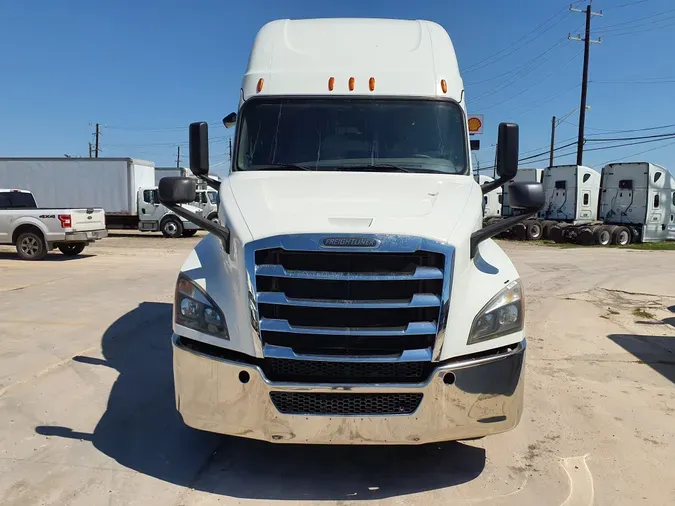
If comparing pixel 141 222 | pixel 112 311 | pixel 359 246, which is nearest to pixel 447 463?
pixel 359 246

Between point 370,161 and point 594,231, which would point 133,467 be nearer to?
point 370,161

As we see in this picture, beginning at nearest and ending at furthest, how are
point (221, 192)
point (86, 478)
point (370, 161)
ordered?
point (86, 478) → point (221, 192) → point (370, 161)

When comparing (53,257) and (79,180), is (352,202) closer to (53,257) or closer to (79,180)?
(53,257)

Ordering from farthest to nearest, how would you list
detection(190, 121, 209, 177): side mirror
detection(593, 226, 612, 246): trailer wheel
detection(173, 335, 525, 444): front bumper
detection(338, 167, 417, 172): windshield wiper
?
detection(593, 226, 612, 246): trailer wheel < detection(190, 121, 209, 177): side mirror < detection(338, 167, 417, 172): windshield wiper < detection(173, 335, 525, 444): front bumper

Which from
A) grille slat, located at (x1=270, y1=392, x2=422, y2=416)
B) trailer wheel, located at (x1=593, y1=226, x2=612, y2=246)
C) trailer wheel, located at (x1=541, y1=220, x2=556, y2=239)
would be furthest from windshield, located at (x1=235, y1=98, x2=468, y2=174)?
trailer wheel, located at (x1=541, y1=220, x2=556, y2=239)

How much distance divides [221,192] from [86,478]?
2.15 m

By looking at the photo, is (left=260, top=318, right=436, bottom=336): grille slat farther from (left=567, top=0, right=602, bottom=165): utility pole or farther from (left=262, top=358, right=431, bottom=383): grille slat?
(left=567, top=0, right=602, bottom=165): utility pole

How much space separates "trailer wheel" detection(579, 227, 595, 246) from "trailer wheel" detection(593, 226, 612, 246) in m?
0.17

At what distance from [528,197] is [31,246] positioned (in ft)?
48.7

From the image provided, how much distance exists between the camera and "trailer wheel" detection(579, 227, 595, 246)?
2533 centimetres

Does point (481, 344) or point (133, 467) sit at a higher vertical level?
point (481, 344)

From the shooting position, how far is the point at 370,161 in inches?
185

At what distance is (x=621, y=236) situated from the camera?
2594 centimetres

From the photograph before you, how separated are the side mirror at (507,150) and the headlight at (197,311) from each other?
2.65 meters
